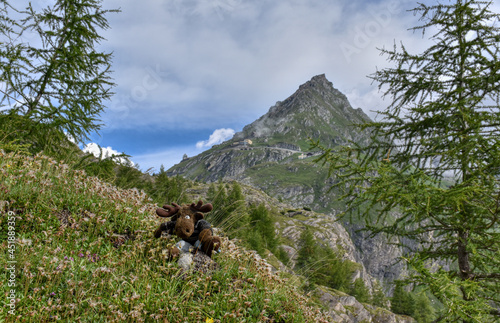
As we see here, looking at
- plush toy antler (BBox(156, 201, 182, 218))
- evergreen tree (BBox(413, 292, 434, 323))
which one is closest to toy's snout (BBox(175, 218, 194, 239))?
plush toy antler (BBox(156, 201, 182, 218))

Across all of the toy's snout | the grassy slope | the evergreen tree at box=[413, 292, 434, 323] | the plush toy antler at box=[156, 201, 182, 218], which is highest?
the plush toy antler at box=[156, 201, 182, 218]

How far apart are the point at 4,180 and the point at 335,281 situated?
1512 inches

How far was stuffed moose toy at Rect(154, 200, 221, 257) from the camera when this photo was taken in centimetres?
451

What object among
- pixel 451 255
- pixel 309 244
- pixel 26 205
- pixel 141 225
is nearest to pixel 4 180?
pixel 26 205

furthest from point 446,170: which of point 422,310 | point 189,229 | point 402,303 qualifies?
point 422,310

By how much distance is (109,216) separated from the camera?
5113 millimetres

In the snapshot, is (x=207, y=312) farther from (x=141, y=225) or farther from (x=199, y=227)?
(x=141, y=225)

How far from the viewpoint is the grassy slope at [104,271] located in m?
3.10

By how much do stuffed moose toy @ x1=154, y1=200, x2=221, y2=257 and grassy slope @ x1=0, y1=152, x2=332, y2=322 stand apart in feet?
1.01

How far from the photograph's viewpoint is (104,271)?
11.1ft

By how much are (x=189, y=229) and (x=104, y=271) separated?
1494mm

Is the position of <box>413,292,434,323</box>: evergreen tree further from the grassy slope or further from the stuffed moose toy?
the stuffed moose toy

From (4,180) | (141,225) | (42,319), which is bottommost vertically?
(42,319)

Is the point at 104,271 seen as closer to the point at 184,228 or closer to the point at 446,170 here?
the point at 184,228
